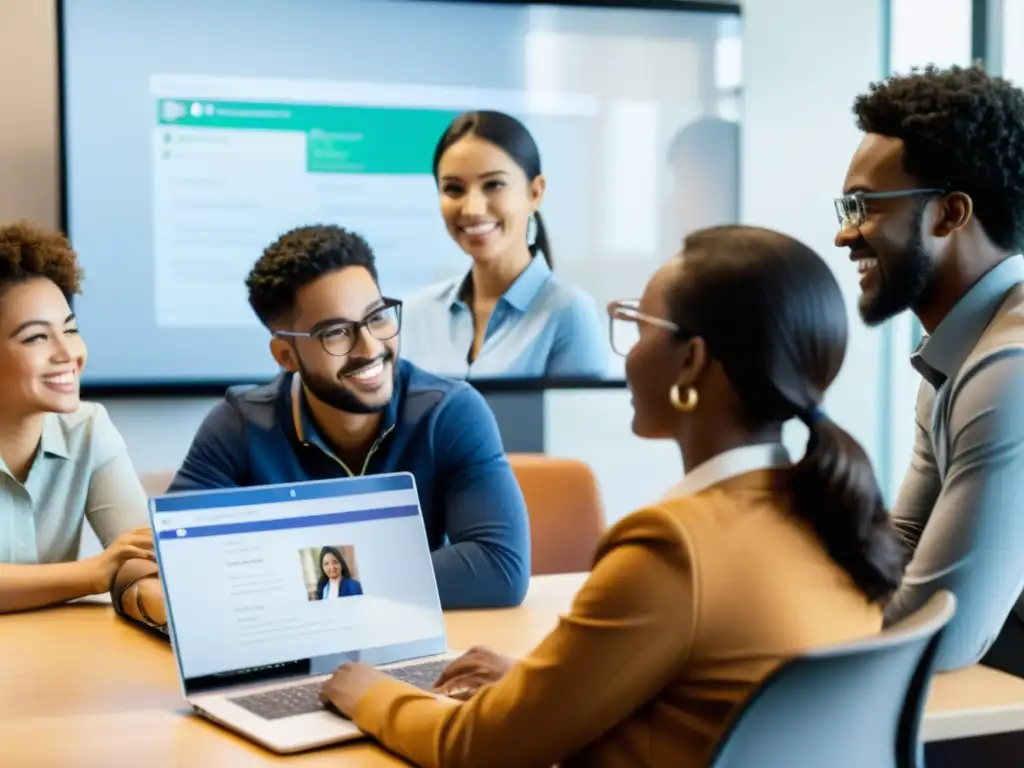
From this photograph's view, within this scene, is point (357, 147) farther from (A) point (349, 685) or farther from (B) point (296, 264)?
(A) point (349, 685)

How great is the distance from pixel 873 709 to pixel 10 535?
1.65m

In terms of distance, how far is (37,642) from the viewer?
192 cm

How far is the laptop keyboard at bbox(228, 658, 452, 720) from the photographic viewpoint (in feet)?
4.88

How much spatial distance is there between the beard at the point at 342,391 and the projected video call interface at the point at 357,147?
1238 millimetres

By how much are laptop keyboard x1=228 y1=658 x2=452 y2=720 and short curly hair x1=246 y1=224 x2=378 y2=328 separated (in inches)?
34.1

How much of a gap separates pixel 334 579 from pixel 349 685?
228mm

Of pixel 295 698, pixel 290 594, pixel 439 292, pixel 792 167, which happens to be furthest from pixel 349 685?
pixel 792 167

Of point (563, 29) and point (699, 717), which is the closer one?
point (699, 717)

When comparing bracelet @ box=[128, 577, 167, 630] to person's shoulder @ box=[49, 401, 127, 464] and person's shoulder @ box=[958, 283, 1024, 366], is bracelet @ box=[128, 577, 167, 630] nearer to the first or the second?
person's shoulder @ box=[49, 401, 127, 464]

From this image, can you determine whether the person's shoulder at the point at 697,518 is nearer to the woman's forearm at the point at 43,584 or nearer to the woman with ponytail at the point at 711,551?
the woman with ponytail at the point at 711,551

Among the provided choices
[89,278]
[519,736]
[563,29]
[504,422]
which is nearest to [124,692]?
[519,736]

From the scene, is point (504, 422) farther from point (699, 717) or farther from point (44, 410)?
point (699, 717)

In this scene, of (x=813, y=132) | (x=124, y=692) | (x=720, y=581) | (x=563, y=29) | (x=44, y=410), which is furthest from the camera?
(x=813, y=132)

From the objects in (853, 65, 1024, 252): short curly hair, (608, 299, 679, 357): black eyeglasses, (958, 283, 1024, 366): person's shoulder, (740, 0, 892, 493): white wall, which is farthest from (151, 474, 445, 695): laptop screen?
(740, 0, 892, 493): white wall
